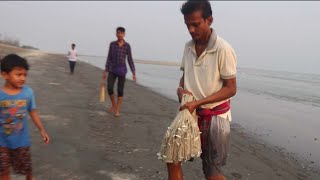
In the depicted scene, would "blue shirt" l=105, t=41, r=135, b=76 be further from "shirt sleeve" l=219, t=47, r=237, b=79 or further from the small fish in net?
"shirt sleeve" l=219, t=47, r=237, b=79

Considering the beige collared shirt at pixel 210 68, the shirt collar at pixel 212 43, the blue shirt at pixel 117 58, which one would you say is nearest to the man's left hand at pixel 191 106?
the beige collared shirt at pixel 210 68

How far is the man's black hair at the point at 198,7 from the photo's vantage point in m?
3.05

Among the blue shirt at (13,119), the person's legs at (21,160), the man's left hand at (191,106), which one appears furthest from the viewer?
the person's legs at (21,160)

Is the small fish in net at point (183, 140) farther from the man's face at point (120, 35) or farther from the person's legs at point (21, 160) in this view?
the man's face at point (120, 35)

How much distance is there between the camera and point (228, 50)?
122 inches

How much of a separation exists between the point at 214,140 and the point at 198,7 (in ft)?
3.85

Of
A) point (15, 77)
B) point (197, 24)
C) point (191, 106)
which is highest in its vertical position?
point (197, 24)

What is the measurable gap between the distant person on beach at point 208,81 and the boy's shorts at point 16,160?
4.78 feet

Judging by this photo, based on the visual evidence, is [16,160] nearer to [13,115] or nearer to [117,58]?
[13,115]

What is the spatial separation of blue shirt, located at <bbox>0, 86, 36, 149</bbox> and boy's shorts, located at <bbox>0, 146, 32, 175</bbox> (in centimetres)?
5

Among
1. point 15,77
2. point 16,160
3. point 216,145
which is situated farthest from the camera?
point 16,160

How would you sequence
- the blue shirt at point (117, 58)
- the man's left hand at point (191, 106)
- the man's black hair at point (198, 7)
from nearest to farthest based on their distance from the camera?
the man's black hair at point (198, 7) < the man's left hand at point (191, 106) < the blue shirt at point (117, 58)

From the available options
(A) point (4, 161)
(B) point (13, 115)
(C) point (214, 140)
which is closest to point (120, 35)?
(B) point (13, 115)

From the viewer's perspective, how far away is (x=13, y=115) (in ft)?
11.5
